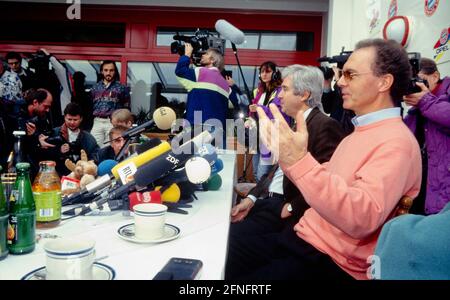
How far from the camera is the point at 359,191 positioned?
0.97m

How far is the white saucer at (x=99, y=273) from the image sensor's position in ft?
2.26

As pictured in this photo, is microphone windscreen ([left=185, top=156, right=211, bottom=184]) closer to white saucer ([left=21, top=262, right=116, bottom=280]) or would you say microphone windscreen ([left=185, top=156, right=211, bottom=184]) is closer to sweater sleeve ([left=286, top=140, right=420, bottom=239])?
sweater sleeve ([left=286, top=140, right=420, bottom=239])

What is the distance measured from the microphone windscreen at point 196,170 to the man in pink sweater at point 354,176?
278 mm

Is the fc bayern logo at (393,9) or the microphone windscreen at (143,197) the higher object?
the fc bayern logo at (393,9)

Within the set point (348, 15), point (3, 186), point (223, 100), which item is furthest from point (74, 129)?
point (348, 15)

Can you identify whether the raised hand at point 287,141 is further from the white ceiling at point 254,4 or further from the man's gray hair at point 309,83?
the white ceiling at point 254,4

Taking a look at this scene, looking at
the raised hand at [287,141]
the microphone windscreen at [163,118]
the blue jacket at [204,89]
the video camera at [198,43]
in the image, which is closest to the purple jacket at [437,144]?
the raised hand at [287,141]

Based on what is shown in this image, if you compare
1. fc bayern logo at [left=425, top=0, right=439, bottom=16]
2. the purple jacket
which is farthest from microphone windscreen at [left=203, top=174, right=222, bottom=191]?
fc bayern logo at [left=425, top=0, right=439, bottom=16]

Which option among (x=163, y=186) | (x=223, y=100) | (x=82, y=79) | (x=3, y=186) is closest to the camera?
(x=3, y=186)

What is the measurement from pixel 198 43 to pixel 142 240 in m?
2.62

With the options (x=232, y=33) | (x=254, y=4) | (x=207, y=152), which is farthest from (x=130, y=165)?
(x=254, y=4)

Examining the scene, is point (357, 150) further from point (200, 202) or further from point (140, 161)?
point (140, 161)

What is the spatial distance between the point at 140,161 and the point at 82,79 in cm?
438

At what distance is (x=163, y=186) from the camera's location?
1298 mm
